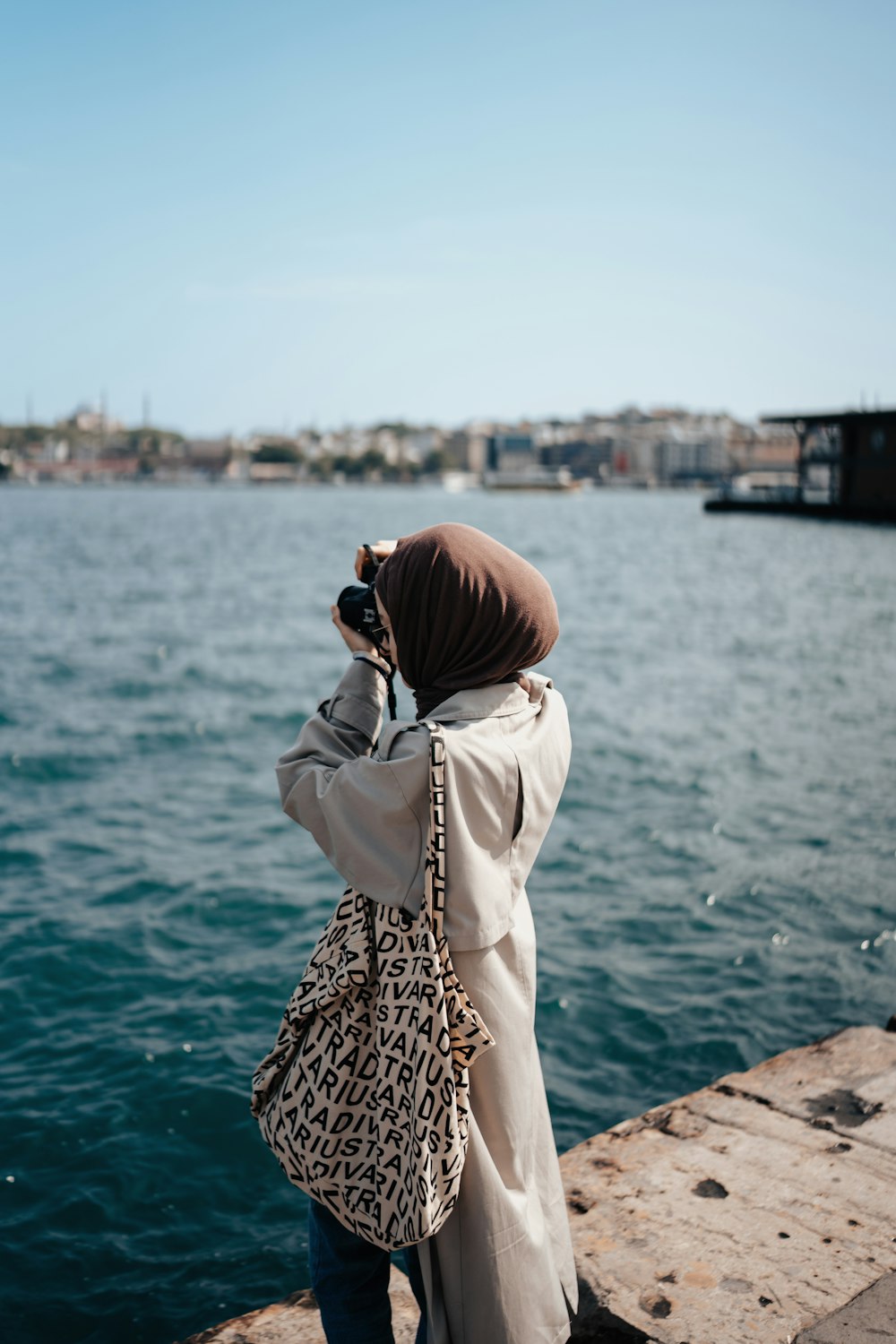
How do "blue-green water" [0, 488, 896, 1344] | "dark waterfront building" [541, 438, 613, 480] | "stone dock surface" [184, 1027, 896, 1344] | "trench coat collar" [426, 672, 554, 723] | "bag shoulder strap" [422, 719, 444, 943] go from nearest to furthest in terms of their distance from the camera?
"bag shoulder strap" [422, 719, 444, 943] → "trench coat collar" [426, 672, 554, 723] → "stone dock surface" [184, 1027, 896, 1344] → "blue-green water" [0, 488, 896, 1344] → "dark waterfront building" [541, 438, 613, 480]

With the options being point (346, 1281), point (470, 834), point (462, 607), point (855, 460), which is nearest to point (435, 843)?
point (470, 834)

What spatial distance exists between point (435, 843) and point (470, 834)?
7 centimetres

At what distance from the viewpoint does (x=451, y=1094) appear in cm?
158

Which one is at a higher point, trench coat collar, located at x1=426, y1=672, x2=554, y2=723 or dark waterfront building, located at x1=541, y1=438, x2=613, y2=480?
dark waterfront building, located at x1=541, y1=438, x2=613, y2=480

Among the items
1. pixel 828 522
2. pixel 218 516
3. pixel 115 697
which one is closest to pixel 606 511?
pixel 218 516

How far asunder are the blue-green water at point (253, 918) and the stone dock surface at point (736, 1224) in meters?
1.35

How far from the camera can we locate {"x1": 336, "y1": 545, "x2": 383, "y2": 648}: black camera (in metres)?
→ 1.76

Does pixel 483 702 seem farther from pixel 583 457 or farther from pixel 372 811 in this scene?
pixel 583 457

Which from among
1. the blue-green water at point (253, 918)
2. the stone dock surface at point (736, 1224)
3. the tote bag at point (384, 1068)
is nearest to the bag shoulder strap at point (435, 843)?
the tote bag at point (384, 1068)

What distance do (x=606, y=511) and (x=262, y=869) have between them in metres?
96.9

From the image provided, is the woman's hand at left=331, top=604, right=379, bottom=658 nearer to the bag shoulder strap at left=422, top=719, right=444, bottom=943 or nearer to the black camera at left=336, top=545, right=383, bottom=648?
the black camera at left=336, top=545, right=383, bottom=648

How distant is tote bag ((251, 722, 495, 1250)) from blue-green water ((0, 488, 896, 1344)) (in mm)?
2221

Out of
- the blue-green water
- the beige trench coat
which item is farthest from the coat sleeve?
the blue-green water

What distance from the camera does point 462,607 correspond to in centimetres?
161
